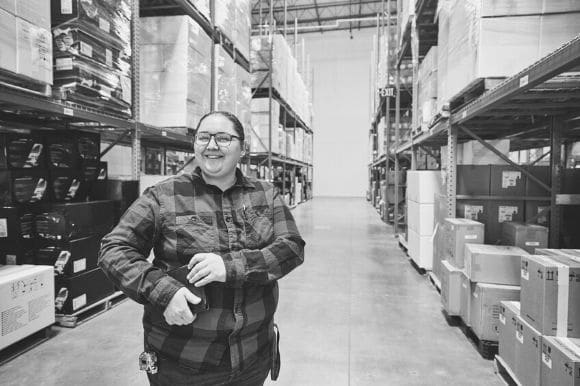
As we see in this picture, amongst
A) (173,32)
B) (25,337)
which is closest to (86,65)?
(173,32)

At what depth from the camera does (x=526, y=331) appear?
2.01 m

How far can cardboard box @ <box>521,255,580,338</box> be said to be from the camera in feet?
5.90

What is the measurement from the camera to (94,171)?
3457 mm

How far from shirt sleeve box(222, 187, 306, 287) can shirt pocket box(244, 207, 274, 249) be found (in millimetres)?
31

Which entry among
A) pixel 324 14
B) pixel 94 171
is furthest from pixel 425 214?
pixel 324 14

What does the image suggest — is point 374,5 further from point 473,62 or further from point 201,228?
point 201,228

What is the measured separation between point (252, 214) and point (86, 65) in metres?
2.27

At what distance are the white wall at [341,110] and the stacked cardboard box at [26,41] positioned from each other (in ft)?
56.1

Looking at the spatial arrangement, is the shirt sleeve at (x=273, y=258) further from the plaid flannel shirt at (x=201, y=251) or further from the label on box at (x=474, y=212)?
the label on box at (x=474, y=212)

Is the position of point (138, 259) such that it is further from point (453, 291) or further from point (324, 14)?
point (324, 14)

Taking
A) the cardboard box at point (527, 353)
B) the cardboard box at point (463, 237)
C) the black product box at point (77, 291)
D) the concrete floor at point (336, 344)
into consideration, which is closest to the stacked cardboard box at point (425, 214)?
the concrete floor at point (336, 344)

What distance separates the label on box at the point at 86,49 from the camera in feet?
9.10

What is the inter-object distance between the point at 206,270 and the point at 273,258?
0.24 metres

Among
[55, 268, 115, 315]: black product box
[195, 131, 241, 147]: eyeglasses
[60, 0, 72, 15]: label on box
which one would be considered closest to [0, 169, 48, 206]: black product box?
[55, 268, 115, 315]: black product box
